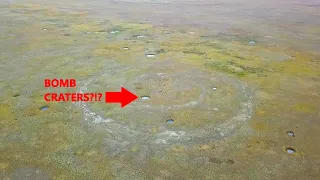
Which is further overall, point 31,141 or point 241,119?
point 241,119

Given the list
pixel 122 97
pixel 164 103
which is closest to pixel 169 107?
pixel 164 103

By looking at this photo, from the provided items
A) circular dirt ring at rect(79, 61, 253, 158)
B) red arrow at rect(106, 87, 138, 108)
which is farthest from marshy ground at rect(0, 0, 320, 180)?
red arrow at rect(106, 87, 138, 108)

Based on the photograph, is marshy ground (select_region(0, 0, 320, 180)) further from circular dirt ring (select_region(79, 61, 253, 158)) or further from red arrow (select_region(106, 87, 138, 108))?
red arrow (select_region(106, 87, 138, 108))

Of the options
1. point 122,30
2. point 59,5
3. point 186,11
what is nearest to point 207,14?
point 186,11

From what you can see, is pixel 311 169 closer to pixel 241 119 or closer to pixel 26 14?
pixel 241 119

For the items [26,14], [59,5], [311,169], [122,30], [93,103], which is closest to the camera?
[311,169]

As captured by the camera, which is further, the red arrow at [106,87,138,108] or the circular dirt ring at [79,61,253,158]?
the red arrow at [106,87,138,108]

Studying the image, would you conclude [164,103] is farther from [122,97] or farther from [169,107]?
[122,97]
